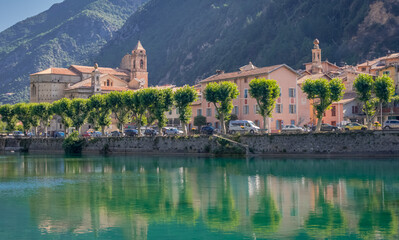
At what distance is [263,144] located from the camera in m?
76.2

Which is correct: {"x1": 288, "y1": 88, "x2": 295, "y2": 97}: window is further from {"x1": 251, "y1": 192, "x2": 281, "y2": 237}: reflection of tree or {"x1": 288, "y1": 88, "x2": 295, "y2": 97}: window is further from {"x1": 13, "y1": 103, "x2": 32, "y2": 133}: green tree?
{"x1": 13, "y1": 103, "x2": 32, "y2": 133}: green tree

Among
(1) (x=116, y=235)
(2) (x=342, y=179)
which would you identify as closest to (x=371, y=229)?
(1) (x=116, y=235)

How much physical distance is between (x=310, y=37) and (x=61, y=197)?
16237 centimetres

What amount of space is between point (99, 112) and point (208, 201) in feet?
215

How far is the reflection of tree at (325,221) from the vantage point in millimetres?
31866

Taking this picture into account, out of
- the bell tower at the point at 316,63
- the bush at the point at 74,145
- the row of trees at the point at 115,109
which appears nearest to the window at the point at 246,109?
the row of trees at the point at 115,109

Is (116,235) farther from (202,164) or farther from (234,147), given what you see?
(234,147)

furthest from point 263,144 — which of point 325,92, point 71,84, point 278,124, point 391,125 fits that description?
point 71,84

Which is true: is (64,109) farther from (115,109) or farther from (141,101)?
(141,101)

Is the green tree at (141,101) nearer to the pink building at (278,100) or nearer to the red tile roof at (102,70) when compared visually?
the pink building at (278,100)

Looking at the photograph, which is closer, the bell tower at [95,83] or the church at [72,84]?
the bell tower at [95,83]

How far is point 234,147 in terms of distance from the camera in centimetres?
7794

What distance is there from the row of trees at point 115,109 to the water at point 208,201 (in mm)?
22932

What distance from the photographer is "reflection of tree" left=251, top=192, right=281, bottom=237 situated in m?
32.9
